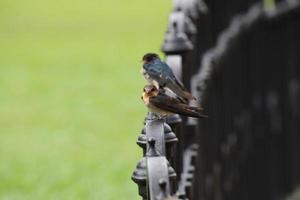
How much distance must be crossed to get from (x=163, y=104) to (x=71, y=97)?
33.3 feet

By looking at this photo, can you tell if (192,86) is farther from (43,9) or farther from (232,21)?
(43,9)

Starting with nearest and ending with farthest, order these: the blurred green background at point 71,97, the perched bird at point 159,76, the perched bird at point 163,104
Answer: the perched bird at point 163,104 < the perched bird at point 159,76 < the blurred green background at point 71,97

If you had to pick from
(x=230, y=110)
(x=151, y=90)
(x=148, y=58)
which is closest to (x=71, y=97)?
(x=230, y=110)

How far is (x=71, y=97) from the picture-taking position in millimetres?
13281

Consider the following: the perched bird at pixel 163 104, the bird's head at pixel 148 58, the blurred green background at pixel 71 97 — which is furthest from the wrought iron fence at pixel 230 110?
the blurred green background at pixel 71 97

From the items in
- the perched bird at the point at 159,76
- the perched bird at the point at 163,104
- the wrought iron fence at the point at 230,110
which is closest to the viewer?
the perched bird at the point at 163,104

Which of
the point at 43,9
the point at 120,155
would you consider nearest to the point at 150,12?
the point at 43,9

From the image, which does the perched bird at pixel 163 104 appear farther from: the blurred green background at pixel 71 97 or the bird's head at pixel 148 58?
the blurred green background at pixel 71 97

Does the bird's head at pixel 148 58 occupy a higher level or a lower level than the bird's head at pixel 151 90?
higher

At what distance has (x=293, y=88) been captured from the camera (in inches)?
386

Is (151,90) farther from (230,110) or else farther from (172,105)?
(230,110)

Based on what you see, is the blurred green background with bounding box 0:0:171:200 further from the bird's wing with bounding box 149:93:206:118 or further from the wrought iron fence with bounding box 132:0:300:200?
the bird's wing with bounding box 149:93:206:118

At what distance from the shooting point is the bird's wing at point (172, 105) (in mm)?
3181

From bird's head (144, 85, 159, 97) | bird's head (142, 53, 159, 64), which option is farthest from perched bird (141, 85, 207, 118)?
bird's head (142, 53, 159, 64)
